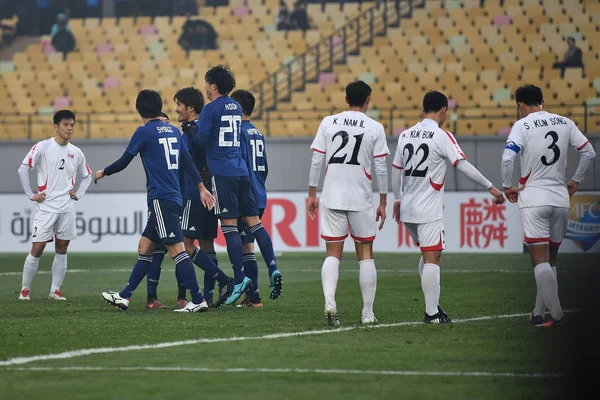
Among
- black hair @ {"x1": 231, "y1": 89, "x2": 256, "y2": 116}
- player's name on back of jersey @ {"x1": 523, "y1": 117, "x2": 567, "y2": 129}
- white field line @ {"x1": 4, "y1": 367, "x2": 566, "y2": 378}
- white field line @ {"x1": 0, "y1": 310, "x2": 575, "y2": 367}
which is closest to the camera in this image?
white field line @ {"x1": 4, "y1": 367, "x2": 566, "y2": 378}

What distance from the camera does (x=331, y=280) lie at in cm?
888

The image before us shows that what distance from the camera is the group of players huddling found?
8859 mm

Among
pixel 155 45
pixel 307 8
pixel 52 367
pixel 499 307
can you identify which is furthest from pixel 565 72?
pixel 52 367

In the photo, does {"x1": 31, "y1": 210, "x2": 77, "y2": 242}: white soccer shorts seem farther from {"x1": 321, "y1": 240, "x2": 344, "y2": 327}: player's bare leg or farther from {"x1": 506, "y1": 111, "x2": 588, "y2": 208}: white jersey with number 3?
{"x1": 506, "y1": 111, "x2": 588, "y2": 208}: white jersey with number 3

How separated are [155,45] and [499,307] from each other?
21.9 m

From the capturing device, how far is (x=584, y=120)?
77.2 feet

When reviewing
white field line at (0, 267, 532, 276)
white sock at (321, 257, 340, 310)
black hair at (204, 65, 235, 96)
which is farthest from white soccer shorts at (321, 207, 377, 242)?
white field line at (0, 267, 532, 276)

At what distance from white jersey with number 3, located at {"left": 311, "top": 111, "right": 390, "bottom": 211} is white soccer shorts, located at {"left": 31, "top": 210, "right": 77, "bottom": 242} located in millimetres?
4505

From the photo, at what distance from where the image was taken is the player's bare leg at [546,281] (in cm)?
866

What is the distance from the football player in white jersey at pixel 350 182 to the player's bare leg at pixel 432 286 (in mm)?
419

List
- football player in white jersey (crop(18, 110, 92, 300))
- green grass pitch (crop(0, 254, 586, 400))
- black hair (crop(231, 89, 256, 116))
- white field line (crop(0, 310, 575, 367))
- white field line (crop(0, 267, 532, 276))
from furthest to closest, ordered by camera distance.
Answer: white field line (crop(0, 267, 532, 276)), football player in white jersey (crop(18, 110, 92, 300)), black hair (crop(231, 89, 256, 116)), white field line (crop(0, 310, 575, 367)), green grass pitch (crop(0, 254, 586, 400))

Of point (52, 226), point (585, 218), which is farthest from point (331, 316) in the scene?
point (585, 218)

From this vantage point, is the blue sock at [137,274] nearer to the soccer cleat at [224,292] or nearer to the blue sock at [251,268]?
the soccer cleat at [224,292]

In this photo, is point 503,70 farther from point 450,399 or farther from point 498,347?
point 450,399
